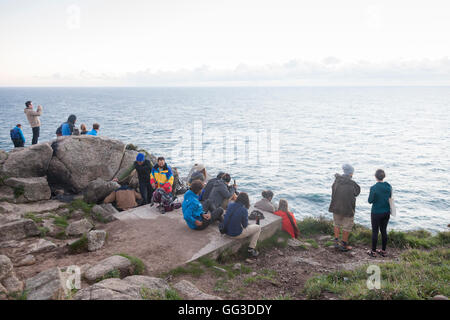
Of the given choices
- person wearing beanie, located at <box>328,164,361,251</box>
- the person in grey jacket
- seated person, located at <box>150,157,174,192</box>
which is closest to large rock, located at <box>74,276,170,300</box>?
the person in grey jacket

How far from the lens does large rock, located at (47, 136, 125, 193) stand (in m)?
13.1

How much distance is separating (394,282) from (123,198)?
9.79 metres

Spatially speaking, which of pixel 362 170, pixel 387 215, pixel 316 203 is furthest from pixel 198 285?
pixel 362 170

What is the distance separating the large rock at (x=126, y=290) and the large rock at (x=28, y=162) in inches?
353

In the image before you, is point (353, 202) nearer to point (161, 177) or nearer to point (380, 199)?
point (380, 199)

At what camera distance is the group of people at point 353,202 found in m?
8.79

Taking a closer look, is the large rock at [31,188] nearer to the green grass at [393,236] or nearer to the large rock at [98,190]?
the large rock at [98,190]

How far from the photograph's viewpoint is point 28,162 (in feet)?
40.8

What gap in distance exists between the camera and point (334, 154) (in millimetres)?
41594

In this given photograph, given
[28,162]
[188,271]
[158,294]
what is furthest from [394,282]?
[28,162]

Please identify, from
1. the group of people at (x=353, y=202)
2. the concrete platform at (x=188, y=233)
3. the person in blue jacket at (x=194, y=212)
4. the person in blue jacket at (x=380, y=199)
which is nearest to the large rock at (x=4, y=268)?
the concrete platform at (x=188, y=233)
